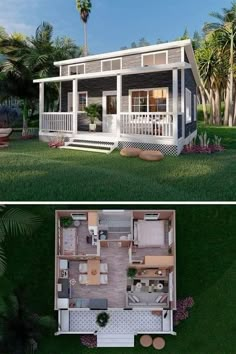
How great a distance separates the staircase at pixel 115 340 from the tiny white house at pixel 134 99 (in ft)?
6.55

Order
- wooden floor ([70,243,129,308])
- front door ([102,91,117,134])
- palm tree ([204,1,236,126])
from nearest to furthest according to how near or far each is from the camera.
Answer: palm tree ([204,1,236,126]) < front door ([102,91,117,134]) < wooden floor ([70,243,129,308])

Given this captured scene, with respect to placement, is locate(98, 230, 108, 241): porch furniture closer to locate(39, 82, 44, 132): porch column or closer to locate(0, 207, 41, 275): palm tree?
locate(0, 207, 41, 275): palm tree

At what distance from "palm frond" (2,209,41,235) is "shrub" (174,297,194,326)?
141 centimetres

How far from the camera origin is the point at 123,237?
144 inches

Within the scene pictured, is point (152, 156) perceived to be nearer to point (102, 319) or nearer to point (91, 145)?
point (91, 145)

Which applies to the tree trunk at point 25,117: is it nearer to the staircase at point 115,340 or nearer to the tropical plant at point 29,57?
the tropical plant at point 29,57

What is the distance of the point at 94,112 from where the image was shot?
7.92 feet

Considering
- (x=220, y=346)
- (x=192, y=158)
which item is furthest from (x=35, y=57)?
(x=220, y=346)

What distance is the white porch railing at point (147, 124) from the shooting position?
6.84 ft

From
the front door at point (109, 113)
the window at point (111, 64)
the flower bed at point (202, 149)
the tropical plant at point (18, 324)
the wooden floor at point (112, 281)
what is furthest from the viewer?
the wooden floor at point (112, 281)

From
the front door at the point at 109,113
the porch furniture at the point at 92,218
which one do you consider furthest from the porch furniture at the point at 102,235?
the front door at the point at 109,113

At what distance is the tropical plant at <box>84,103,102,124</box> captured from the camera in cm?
240

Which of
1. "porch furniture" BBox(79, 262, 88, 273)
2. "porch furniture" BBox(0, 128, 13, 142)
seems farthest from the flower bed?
"porch furniture" BBox(79, 262, 88, 273)

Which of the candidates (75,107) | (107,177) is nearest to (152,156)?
(107,177)
